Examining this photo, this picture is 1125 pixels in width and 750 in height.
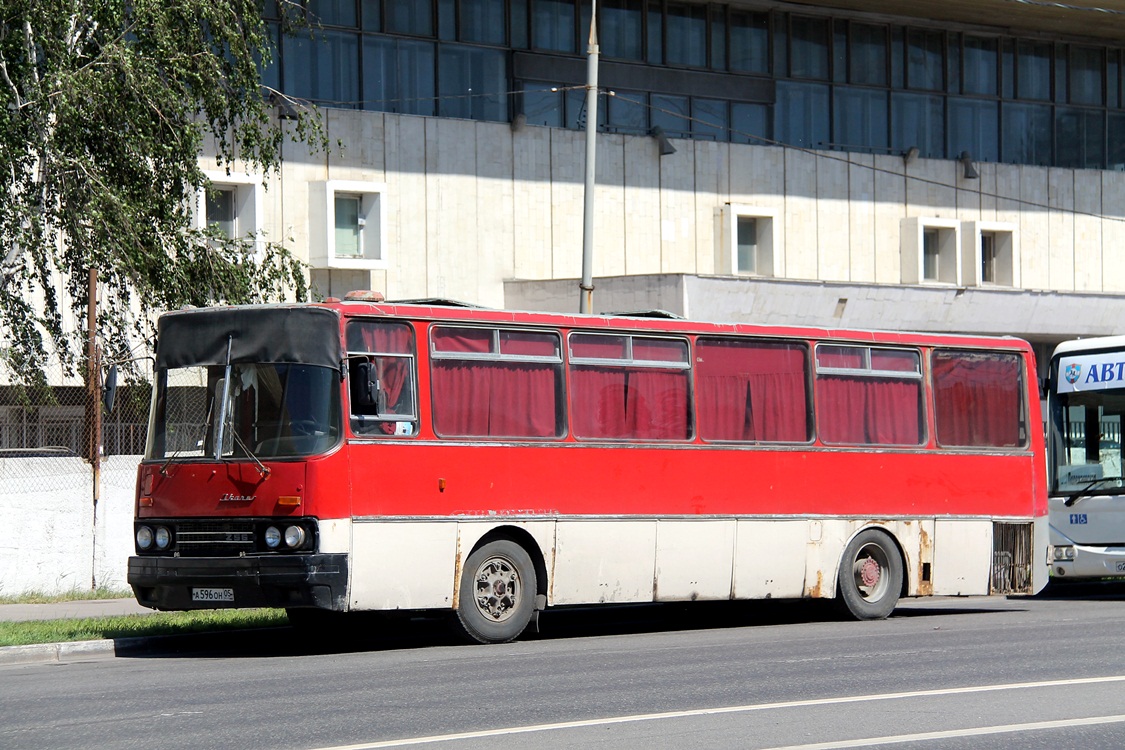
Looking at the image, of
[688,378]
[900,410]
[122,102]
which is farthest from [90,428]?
[900,410]

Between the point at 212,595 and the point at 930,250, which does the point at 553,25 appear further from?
the point at 212,595

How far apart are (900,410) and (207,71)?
29.1 feet

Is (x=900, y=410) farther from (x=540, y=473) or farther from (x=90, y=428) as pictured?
(x=90, y=428)

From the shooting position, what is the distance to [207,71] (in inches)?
802

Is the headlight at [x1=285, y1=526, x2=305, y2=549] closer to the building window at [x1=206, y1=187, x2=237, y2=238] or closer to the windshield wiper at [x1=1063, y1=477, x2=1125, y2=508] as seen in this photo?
the windshield wiper at [x1=1063, y1=477, x2=1125, y2=508]

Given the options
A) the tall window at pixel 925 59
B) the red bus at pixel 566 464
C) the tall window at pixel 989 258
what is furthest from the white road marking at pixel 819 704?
the tall window at pixel 989 258

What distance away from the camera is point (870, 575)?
18094 mm

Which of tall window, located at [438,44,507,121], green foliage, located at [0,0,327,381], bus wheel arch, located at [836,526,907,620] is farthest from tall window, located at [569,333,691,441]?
tall window, located at [438,44,507,121]

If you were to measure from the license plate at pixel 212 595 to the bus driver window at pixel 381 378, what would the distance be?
166 centimetres

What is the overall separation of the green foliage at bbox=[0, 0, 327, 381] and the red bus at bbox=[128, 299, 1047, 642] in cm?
500

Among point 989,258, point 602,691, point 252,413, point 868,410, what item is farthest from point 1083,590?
point 989,258

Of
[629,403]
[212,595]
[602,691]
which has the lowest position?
[602,691]

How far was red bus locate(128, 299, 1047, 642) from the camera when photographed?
14.2m

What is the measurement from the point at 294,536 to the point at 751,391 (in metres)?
5.28
